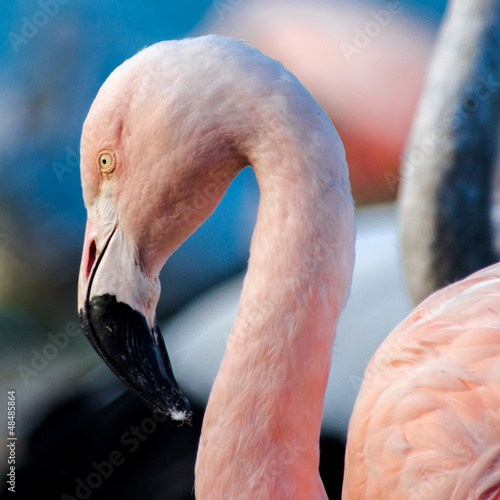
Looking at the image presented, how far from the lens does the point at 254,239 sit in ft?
3.45

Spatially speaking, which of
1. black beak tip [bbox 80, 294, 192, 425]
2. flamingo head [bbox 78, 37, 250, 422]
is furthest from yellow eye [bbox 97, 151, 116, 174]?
black beak tip [bbox 80, 294, 192, 425]

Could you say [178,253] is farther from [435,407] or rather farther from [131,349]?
[435,407]

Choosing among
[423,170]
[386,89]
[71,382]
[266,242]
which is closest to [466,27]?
[423,170]

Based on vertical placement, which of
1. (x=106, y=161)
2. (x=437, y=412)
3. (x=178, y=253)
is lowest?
(x=178, y=253)

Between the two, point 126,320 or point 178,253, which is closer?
point 126,320

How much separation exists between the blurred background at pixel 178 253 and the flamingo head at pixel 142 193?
173cm

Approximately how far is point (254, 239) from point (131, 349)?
0.29 m

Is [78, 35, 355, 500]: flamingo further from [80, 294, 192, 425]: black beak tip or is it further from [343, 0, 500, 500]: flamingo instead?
[343, 0, 500, 500]: flamingo

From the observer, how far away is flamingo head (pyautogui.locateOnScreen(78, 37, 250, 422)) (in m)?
0.98

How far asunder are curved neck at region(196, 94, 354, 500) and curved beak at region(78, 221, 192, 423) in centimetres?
12

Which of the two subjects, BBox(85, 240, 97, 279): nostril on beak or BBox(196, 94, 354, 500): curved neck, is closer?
BBox(196, 94, 354, 500): curved neck

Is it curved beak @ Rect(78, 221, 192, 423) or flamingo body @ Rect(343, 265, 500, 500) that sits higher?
curved beak @ Rect(78, 221, 192, 423)

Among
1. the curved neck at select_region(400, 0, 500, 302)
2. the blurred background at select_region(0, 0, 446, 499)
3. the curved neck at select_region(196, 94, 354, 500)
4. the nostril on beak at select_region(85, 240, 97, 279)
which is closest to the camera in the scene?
the curved neck at select_region(196, 94, 354, 500)

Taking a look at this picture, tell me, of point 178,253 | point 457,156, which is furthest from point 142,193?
point 178,253
